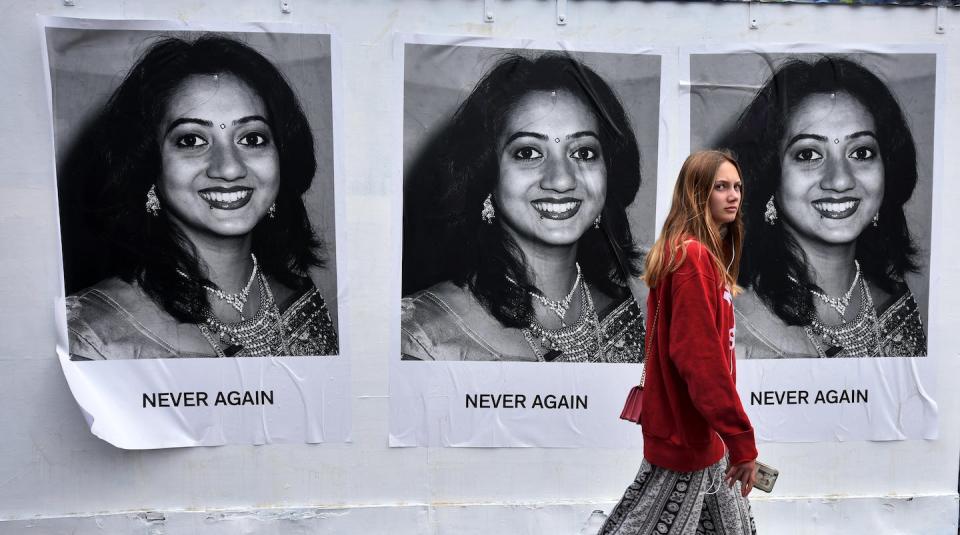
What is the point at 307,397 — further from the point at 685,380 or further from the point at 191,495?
the point at 685,380

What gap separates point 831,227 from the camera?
5.13 m

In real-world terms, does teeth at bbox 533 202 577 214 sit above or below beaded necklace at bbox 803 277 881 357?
above

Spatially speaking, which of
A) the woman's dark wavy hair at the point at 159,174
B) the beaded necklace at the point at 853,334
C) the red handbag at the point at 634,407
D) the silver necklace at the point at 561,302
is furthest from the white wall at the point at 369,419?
the red handbag at the point at 634,407

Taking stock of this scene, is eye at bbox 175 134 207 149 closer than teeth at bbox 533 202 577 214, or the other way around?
eye at bbox 175 134 207 149

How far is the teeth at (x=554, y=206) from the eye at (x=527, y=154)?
0.25 m

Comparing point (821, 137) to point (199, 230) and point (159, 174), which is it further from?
point (159, 174)

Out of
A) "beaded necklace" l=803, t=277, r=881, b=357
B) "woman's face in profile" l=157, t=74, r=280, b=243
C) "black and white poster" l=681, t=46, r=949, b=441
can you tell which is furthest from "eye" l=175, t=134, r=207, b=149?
"beaded necklace" l=803, t=277, r=881, b=357

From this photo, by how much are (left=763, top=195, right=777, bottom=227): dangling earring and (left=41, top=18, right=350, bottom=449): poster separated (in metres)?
2.30

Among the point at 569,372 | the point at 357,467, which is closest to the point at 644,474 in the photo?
the point at 569,372

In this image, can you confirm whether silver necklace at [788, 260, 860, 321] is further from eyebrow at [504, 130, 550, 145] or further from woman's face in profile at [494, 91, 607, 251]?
eyebrow at [504, 130, 550, 145]

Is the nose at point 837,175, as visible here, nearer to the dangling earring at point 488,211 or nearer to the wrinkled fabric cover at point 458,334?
the wrinkled fabric cover at point 458,334

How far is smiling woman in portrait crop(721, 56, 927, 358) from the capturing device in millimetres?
5066

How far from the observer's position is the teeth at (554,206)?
5.00 meters

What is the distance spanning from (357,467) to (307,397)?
46 cm
